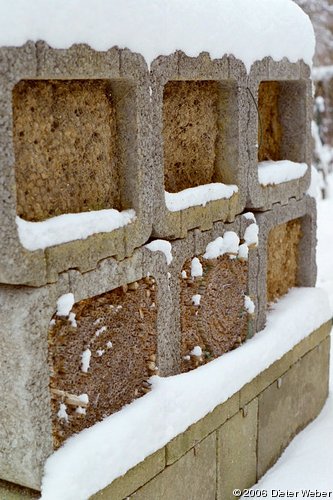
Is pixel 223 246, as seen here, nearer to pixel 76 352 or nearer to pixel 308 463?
pixel 76 352

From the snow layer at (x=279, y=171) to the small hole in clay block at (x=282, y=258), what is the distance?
0.28 metres

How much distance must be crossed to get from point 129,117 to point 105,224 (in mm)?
375

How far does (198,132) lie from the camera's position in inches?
108

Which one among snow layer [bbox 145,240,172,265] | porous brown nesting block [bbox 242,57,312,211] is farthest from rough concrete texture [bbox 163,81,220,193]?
porous brown nesting block [bbox 242,57,312,211]

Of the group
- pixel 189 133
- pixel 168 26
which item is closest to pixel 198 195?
pixel 189 133

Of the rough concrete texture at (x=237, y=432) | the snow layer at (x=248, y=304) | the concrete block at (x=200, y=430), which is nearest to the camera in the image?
the rough concrete texture at (x=237, y=432)

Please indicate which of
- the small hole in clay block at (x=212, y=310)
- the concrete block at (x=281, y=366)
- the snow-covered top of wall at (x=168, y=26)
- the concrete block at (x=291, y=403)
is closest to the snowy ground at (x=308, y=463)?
the concrete block at (x=291, y=403)

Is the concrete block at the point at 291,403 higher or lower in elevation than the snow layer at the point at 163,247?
lower

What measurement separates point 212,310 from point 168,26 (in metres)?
1.15

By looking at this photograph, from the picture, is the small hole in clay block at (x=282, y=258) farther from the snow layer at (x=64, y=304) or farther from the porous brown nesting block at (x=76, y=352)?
the snow layer at (x=64, y=304)

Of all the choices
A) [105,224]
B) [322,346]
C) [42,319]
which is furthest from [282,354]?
[42,319]

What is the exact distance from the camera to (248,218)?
9.83 feet

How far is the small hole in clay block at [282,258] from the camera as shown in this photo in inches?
136

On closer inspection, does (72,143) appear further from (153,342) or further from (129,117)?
(153,342)
